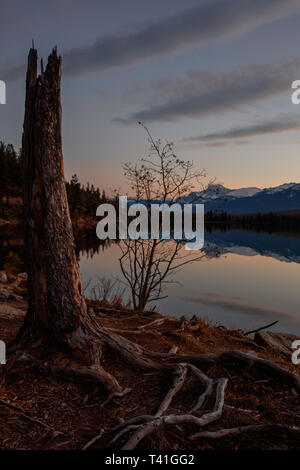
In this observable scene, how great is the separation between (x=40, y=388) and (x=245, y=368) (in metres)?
3.19

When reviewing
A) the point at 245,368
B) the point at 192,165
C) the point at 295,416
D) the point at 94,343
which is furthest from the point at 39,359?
the point at 192,165

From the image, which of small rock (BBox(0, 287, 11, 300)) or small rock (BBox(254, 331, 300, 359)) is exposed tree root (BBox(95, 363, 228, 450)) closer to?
small rock (BBox(254, 331, 300, 359))

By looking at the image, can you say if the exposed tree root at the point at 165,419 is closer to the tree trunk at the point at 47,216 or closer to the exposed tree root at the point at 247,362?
the exposed tree root at the point at 247,362

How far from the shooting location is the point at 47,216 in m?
5.62

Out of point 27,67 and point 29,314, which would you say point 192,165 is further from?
point 29,314

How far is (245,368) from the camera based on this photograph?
5633 mm

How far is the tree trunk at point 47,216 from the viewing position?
5633 mm

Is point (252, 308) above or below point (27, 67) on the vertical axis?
below

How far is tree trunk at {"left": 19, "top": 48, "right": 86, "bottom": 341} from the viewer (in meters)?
5.63

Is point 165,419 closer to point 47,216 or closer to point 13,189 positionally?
point 47,216

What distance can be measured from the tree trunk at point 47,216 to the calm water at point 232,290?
514 cm

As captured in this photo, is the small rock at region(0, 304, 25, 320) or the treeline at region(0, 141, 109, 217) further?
the treeline at region(0, 141, 109, 217)

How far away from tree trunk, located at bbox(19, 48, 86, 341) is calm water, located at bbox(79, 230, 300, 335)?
16.9ft

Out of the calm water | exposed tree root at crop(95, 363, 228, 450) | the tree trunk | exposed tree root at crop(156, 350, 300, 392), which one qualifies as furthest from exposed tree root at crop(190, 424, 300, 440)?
the calm water
